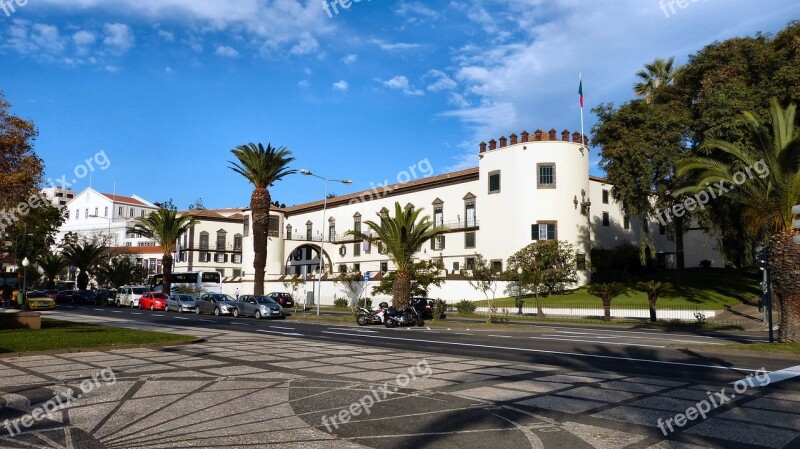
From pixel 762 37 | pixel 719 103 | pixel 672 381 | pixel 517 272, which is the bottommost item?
pixel 672 381

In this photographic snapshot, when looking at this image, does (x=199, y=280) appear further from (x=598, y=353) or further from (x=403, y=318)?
(x=598, y=353)

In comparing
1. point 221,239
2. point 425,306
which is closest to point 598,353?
point 425,306

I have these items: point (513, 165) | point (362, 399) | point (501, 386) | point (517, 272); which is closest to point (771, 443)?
point (501, 386)

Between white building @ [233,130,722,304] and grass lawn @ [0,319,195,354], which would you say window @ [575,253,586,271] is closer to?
white building @ [233,130,722,304]

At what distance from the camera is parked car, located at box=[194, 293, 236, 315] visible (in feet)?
128

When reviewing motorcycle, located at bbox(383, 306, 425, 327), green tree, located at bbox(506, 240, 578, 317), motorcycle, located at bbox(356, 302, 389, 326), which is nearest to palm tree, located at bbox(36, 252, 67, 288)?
→ green tree, located at bbox(506, 240, 578, 317)

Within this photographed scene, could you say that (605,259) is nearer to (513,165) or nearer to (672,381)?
(513,165)

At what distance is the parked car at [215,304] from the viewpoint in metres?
38.9

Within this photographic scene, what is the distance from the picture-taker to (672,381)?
1185cm

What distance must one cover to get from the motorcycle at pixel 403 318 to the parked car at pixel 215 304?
13.3 metres

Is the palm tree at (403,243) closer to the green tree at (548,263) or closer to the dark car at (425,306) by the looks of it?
the dark car at (425,306)

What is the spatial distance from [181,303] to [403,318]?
21621mm

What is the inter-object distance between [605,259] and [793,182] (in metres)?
38.8

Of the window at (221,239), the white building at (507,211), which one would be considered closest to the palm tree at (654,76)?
the white building at (507,211)
